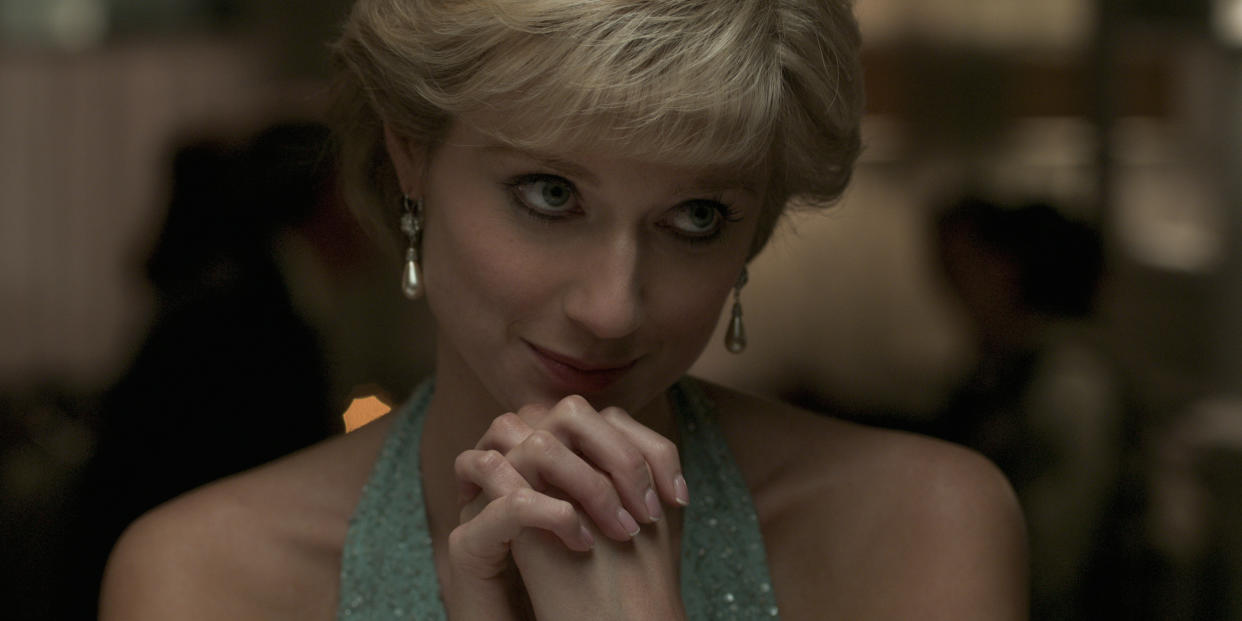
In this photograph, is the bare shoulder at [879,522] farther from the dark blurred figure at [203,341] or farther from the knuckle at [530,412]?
the dark blurred figure at [203,341]

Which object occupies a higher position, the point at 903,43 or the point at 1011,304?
the point at 903,43

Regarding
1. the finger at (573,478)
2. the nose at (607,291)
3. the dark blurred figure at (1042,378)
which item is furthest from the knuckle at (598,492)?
the dark blurred figure at (1042,378)

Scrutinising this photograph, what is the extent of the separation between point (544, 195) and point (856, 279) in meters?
0.70

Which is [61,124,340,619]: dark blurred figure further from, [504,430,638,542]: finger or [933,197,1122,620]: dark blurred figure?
[933,197,1122,620]: dark blurred figure

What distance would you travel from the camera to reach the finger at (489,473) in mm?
954

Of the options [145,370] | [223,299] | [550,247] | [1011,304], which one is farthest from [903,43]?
[145,370]

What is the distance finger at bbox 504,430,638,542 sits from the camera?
3.08ft

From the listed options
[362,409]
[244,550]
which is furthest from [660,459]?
[362,409]

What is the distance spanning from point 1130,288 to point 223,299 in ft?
3.45

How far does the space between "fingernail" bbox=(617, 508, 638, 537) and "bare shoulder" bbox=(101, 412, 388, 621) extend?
0.36 metres

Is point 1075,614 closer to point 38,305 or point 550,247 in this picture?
point 550,247

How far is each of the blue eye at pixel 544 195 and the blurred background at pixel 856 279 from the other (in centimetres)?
54

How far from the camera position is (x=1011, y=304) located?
158 cm

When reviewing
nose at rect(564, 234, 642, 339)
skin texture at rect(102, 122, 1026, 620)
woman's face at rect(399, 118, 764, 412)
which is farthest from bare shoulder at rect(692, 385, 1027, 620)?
nose at rect(564, 234, 642, 339)
